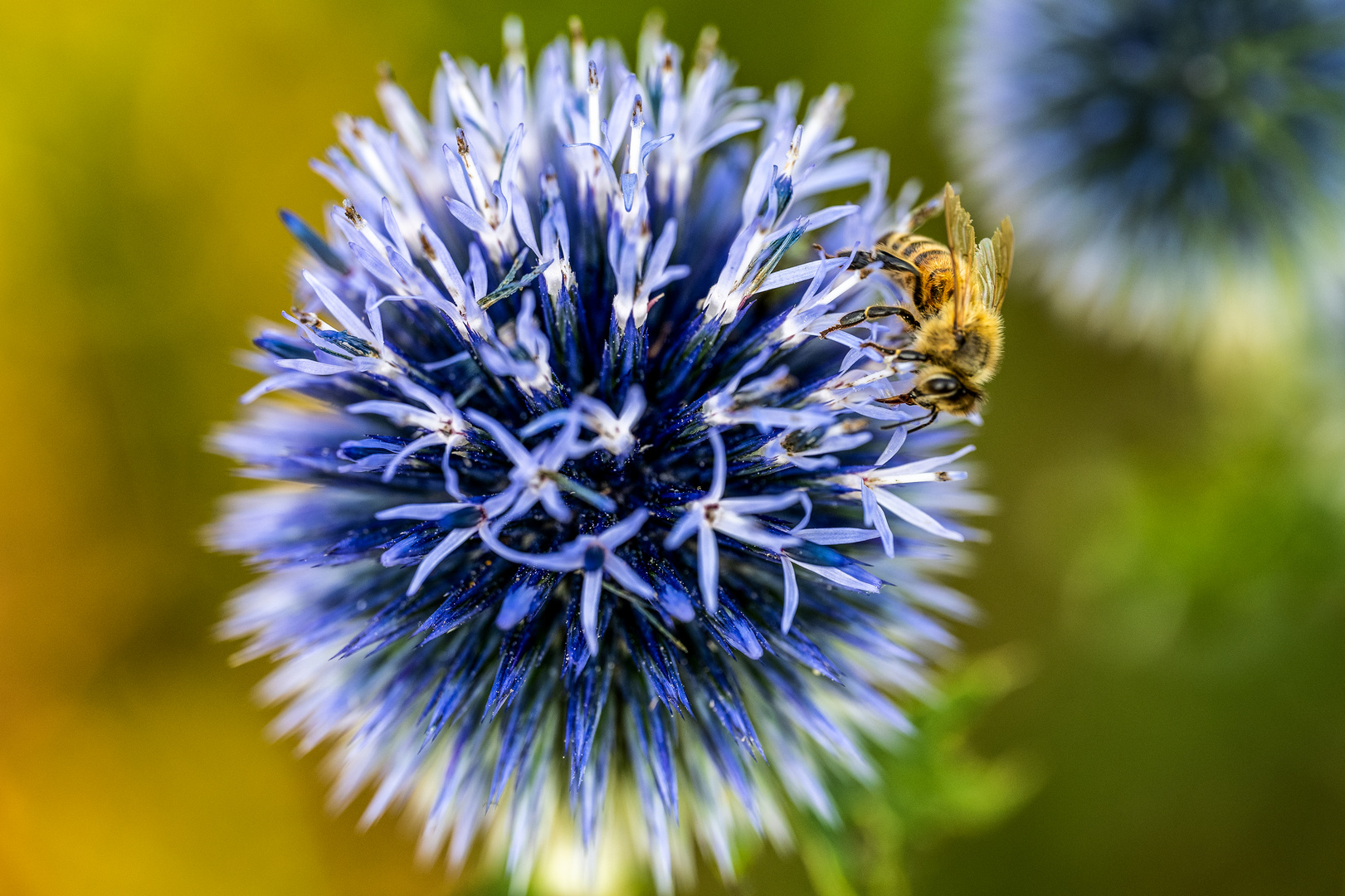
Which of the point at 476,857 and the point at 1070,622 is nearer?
the point at 476,857

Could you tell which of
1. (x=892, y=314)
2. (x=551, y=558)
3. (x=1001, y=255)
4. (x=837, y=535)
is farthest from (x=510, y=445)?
(x=1001, y=255)

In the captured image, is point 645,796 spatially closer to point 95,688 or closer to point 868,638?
point 868,638

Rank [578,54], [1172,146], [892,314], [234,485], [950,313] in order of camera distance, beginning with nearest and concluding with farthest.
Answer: [950,313]
[892,314]
[578,54]
[1172,146]
[234,485]

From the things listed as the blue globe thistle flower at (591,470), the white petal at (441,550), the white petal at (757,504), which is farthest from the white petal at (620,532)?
the white petal at (441,550)

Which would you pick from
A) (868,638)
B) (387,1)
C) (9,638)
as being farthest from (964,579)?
(9,638)

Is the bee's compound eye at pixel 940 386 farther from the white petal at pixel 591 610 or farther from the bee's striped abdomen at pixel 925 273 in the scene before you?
the white petal at pixel 591 610

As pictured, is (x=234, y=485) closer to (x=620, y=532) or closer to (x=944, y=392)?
(x=620, y=532)

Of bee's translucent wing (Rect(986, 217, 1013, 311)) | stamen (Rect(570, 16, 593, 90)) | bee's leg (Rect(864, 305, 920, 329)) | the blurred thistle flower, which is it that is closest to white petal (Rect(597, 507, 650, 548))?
bee's leg (Rect(864, 305, 920, 329))
